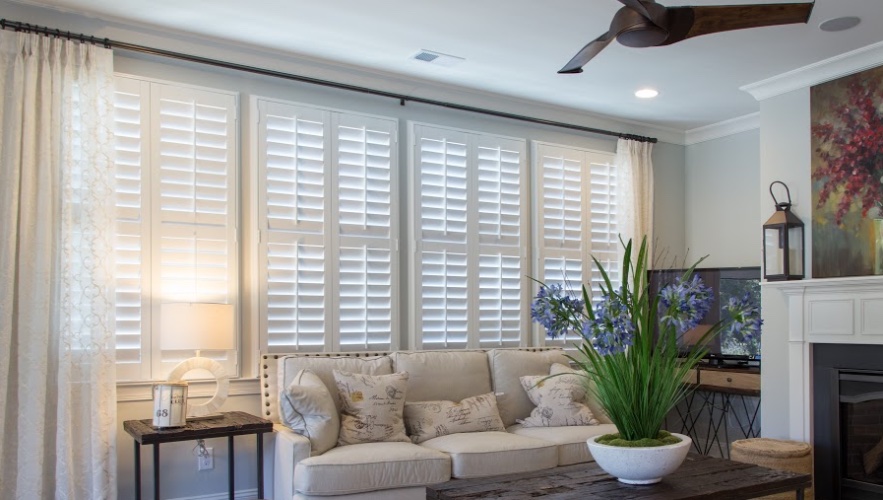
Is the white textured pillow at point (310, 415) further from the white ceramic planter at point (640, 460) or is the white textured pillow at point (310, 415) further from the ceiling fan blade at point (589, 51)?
the ceiling fan blade at point (589, 51)

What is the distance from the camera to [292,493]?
3.67 meters

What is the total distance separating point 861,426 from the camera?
174 inches

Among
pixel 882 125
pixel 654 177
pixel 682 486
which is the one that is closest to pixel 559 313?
pixel 682 486

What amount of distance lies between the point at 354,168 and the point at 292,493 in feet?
6.60

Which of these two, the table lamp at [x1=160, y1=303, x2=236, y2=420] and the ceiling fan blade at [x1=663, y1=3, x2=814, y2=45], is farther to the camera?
the table lamp at [x1=160, y1=303, x2=236, y2=420]

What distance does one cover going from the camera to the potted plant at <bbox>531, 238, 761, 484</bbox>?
2598 mm

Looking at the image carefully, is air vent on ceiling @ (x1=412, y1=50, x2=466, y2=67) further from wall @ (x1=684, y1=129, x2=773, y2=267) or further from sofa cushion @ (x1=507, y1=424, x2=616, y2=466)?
wall @ (x1=684, y1=129, x2=773, y2=267)

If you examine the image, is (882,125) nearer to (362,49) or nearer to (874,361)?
(874,361)

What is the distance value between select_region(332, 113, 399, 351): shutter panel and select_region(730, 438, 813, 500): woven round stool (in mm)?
2148

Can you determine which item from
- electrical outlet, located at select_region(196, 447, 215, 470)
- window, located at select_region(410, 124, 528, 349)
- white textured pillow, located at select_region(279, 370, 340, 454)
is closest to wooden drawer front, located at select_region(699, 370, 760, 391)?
window, located at select_region(410, 124, 528, 349)

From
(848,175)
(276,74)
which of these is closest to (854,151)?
(848,175)

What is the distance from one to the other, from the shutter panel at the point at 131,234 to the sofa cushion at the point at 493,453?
1587 millimetres

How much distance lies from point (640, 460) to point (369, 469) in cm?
143

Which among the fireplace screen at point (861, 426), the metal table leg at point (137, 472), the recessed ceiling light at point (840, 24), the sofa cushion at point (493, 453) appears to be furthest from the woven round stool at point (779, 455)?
the metal table leg at point (137, 472)
